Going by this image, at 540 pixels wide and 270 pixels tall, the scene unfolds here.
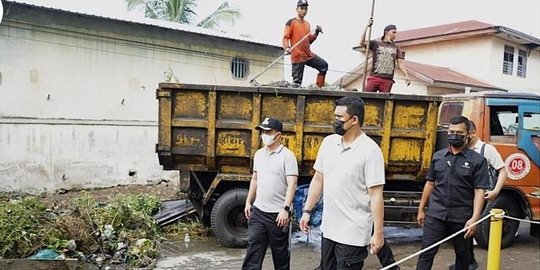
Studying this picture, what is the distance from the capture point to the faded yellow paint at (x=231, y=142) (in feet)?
20.4

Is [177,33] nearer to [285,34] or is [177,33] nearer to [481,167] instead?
[285,34]

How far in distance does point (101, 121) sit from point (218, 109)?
593 centimetres

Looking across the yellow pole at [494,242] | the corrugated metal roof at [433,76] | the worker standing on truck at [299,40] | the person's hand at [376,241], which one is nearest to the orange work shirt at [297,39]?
the worker standing on truck at [299,40]

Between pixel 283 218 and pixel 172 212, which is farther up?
pixel 283 218

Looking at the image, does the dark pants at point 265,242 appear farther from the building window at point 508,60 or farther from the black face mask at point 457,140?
the building window at point 508,60

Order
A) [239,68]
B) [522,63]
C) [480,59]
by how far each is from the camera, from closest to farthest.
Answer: [239,68]
[480,59]
[522,63]

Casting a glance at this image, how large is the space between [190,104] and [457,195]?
3.42m

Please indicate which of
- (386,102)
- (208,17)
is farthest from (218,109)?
(208,17)

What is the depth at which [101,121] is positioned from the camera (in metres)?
11.1

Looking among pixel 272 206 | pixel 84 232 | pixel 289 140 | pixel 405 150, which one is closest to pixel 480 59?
pixel 405 150

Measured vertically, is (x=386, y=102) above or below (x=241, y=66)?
below

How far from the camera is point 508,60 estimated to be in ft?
66.7

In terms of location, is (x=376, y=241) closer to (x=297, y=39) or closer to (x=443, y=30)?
(x=297, y=39)

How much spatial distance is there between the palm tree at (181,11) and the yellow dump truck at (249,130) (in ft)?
42.7
